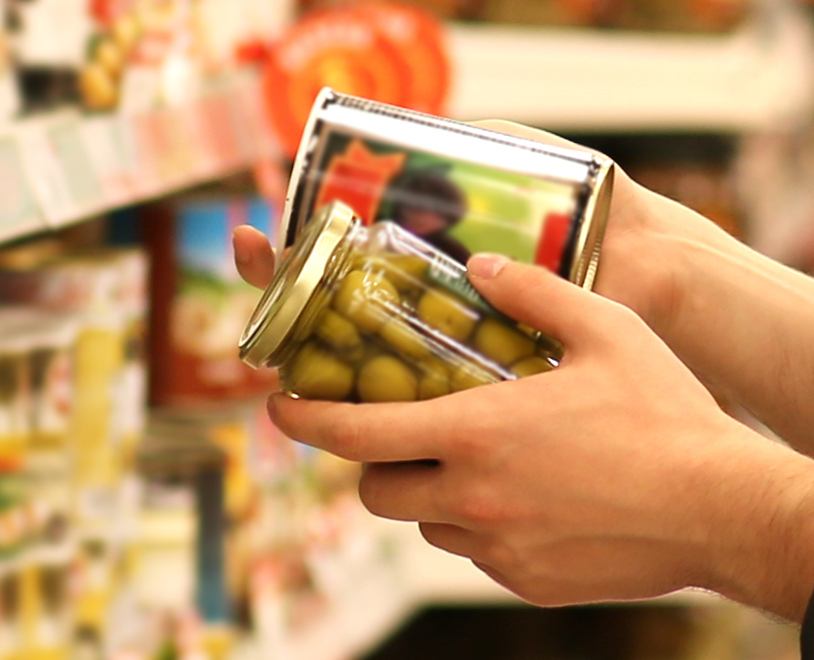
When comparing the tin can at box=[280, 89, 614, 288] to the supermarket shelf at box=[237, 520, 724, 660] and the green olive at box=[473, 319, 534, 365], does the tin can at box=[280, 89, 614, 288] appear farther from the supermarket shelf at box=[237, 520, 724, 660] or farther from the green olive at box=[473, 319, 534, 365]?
the supermarket shelf at box=[237, 520, 724, 660]

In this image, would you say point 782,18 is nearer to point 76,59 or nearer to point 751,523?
point 76,59

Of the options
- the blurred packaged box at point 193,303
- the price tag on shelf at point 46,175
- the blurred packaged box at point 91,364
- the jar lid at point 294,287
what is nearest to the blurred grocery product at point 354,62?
the blurred packaged box at point 193,303

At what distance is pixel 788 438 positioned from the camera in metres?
1.09

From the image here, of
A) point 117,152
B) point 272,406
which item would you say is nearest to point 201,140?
point 117,152

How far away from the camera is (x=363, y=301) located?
0.75m

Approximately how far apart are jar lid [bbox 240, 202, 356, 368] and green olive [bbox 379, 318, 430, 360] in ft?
0.15

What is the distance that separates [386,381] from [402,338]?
0.03m

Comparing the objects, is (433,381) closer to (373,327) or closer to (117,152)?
(373,327)

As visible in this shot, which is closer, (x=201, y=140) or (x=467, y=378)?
(x=467, y=378)

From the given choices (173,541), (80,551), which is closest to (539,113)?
(173,541)

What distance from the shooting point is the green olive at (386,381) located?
2.48 feet

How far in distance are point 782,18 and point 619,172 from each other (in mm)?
2207

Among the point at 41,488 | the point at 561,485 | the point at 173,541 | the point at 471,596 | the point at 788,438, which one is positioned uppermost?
the point at 561,485

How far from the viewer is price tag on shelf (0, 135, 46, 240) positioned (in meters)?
0.96
